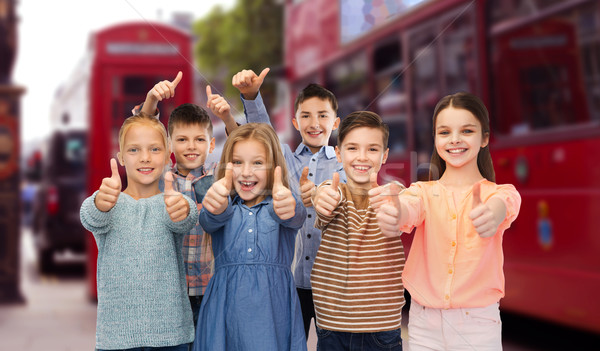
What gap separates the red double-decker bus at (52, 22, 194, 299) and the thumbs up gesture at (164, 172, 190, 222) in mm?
201

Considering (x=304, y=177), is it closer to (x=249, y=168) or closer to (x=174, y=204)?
(x=249, y=168)

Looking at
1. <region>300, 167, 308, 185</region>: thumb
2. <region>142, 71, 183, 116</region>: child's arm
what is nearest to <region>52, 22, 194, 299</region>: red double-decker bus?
Result: <region>142, 71, 183, 116</region>: child's arm

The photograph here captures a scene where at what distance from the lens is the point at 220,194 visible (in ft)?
5.16

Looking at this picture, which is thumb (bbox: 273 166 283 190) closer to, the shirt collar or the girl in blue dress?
the girl in blue dress

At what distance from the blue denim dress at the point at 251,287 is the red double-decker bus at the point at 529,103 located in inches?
22.0

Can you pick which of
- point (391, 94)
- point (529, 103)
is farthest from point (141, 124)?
point (529, 103)

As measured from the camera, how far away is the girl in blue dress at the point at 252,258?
5.34 feet

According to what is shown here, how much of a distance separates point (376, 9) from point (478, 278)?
664mm

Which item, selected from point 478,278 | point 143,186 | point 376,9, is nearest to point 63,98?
point 143,186

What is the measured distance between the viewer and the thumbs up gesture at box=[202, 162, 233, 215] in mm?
1573

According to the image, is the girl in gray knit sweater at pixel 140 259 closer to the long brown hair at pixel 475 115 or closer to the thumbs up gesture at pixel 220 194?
the thumbs up gesture at pixel 220 194

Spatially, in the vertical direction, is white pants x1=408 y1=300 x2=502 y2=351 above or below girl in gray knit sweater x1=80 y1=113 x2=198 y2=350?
below

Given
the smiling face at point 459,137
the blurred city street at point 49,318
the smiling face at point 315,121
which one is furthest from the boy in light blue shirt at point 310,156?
the blurred city street at point 49,318

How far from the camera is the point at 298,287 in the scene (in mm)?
1896
